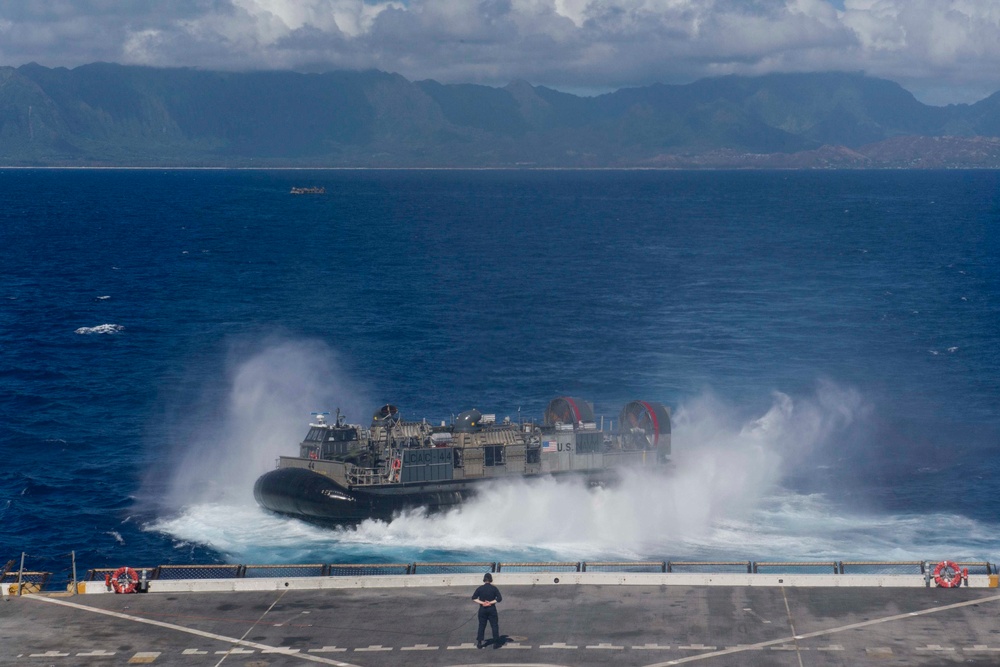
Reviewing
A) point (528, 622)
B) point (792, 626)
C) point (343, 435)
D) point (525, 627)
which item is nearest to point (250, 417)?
point (343, 435)

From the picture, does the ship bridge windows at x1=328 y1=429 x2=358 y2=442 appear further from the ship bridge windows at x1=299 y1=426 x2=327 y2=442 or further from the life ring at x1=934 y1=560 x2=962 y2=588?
the life ring at x1=934 y1=560 x2=962 y2=588

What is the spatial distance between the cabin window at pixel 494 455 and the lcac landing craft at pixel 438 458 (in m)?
0.05

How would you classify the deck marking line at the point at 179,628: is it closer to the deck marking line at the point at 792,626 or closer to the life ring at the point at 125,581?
the life ring at the point at 125,581

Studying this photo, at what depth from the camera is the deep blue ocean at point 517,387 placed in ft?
183

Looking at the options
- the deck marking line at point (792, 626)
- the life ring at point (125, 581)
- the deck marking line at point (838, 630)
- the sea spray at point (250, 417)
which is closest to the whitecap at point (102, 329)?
the sea spray at point (250, 417)

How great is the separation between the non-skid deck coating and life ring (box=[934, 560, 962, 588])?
1.42 ft

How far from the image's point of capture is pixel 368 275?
440 ft

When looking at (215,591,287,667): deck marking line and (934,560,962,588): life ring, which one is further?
(934,560,962,588): life ring

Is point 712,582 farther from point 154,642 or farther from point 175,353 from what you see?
point 175,353

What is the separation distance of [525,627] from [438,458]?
80.8ft

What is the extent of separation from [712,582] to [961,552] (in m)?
20.9

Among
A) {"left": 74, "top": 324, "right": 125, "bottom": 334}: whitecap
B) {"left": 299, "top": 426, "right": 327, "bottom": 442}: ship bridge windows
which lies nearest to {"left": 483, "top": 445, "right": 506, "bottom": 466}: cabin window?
{"left": 299, "top": 426, "right": 327, "bottom": 442}: ship bridge windows

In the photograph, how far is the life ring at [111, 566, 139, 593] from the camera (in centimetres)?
3628

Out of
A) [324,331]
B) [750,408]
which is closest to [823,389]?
[750,408]
